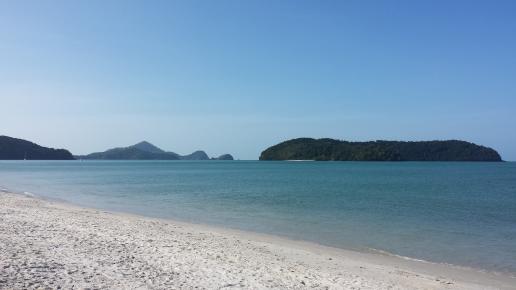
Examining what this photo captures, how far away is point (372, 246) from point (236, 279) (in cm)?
854

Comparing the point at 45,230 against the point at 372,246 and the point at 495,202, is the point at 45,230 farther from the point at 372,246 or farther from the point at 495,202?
the point at 495,202

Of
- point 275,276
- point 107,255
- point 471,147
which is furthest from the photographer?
point 471,147

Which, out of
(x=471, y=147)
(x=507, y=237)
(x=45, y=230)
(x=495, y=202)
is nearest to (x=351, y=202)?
(x=495, y=202)

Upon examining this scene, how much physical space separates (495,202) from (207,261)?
29705mm

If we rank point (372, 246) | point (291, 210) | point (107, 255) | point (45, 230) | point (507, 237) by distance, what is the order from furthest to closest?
point (291, 210) < point (507, 237) < point (372, 246) < point (45, 230) < point (107, 255)

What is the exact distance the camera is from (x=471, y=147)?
651 feet

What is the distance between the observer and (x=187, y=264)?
11.1 metres

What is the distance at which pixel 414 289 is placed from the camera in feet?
34.0

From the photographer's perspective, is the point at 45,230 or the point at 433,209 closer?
the point at 45,230

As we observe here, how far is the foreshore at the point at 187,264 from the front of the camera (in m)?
9.19

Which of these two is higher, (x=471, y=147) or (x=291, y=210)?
(x=471, y=147)

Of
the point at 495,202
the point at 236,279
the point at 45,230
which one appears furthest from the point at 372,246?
the point at 495,202

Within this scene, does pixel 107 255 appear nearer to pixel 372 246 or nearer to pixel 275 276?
pixel 275 276

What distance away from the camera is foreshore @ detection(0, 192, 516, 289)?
9.19m
